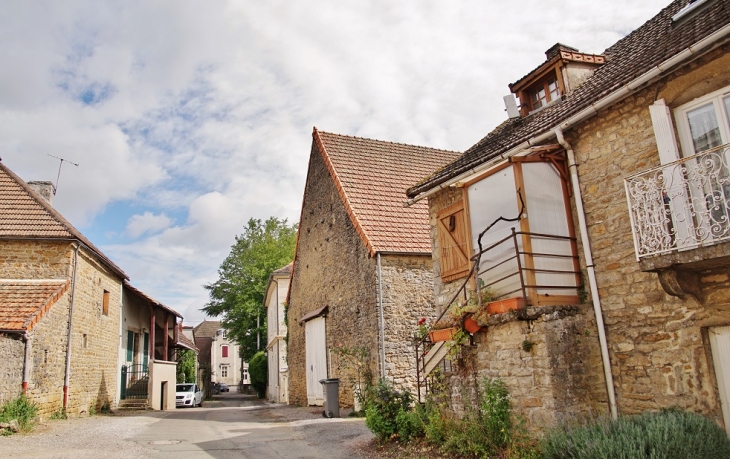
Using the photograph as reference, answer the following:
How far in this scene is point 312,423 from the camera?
13.5 m

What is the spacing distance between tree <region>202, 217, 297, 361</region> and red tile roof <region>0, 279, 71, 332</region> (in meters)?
22.2

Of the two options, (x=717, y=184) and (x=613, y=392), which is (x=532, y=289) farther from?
(x=717, y=184)

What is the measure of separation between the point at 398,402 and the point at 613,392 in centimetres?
367

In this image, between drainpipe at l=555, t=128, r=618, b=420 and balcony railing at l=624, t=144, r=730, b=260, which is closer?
balcony railing at l=624, t=144, r=730, b=260

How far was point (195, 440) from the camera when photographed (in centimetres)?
1125

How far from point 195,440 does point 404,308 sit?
603 centimetres

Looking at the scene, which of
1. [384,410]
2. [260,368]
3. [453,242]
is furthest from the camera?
[260,368]

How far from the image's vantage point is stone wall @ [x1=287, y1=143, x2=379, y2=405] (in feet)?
49.2

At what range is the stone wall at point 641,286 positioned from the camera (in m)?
6.54

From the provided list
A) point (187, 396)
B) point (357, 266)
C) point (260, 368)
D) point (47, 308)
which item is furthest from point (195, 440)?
point (260, 368)

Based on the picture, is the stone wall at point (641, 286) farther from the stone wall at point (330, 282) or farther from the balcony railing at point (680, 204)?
the stone wall at point (330, 282)

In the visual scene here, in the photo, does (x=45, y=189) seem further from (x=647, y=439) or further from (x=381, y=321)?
(x=647, y=439)

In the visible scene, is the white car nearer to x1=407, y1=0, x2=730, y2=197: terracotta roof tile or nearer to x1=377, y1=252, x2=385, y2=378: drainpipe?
x1=377, y1=252, x2=385, y2=378: drainpipe

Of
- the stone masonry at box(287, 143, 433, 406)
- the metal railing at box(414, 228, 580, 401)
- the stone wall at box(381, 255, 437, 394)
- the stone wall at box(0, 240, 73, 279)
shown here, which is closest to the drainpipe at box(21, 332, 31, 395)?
the stone wall at box(0, 240, 73, 279)
